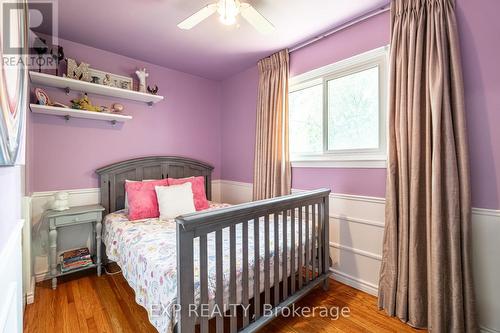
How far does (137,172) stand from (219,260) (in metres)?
2.05

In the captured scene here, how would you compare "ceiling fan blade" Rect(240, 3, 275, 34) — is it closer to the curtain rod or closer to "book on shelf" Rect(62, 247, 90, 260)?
the curtain rod

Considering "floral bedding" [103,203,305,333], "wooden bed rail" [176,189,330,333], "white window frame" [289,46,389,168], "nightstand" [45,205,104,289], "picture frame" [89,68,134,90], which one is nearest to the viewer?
"wooden bed rail" [176,189,330,333]

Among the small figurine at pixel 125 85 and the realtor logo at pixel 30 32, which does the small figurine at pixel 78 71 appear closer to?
the realtor logo at pixel 30 32

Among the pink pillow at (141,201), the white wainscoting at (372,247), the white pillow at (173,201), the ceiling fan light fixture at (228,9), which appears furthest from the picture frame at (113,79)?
the white wainscoting at (372,247)

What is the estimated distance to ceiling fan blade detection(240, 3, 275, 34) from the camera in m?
1.57

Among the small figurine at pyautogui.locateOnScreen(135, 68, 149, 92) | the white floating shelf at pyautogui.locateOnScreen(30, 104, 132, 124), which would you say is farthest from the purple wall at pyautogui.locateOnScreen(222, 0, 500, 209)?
the white floating shelf at pyautogui.locateOnScreen(30, 104, 132, 124)

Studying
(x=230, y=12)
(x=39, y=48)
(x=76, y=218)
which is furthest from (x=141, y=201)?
(x=230, y=12)

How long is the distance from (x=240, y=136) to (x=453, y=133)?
2.37 meters

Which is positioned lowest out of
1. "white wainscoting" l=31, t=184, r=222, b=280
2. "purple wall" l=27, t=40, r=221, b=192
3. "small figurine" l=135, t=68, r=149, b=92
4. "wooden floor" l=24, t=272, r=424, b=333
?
"wooden floor" l=24, t=272, r=424, b=333

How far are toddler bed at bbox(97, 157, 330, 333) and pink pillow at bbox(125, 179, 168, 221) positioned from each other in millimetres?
122

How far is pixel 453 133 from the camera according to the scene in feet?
4.99

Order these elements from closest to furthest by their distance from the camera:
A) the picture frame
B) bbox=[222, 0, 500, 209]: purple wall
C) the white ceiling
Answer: bbox=[222, 0, 500, 209]: purple wall → the white ceiling → the picture frame

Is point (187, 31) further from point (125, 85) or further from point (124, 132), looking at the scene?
point (124, 132)

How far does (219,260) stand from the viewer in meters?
1.25
